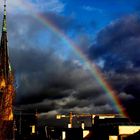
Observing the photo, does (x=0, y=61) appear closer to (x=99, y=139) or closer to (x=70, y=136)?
(x=70, y=136)

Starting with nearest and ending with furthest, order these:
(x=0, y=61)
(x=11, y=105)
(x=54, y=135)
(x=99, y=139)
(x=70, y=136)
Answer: (x=99, y=139), (x=70, y=136), (x=54, y=135), (x=11, y=105), (x=0, y=61)

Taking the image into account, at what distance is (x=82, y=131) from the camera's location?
121m

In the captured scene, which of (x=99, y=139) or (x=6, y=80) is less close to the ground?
(x=6, y=80)

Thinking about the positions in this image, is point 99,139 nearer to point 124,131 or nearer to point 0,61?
point 124,131

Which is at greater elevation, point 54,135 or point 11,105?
point 11,105

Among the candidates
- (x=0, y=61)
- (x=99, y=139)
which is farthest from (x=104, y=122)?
(x=0, y=61)

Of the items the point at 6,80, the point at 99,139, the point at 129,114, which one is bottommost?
the point at 99,139

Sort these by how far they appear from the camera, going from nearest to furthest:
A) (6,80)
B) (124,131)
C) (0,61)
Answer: (124,131), (6,80), (0,61)

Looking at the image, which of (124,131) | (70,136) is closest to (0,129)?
(70,136)

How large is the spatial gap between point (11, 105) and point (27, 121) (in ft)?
A: 115

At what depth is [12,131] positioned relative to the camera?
145 metres

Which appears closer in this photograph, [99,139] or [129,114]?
[99,139]

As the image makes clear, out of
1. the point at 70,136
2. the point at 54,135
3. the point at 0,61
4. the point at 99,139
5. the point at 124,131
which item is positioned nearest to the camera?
the point at 124,131

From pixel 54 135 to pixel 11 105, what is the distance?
87.7 ft
